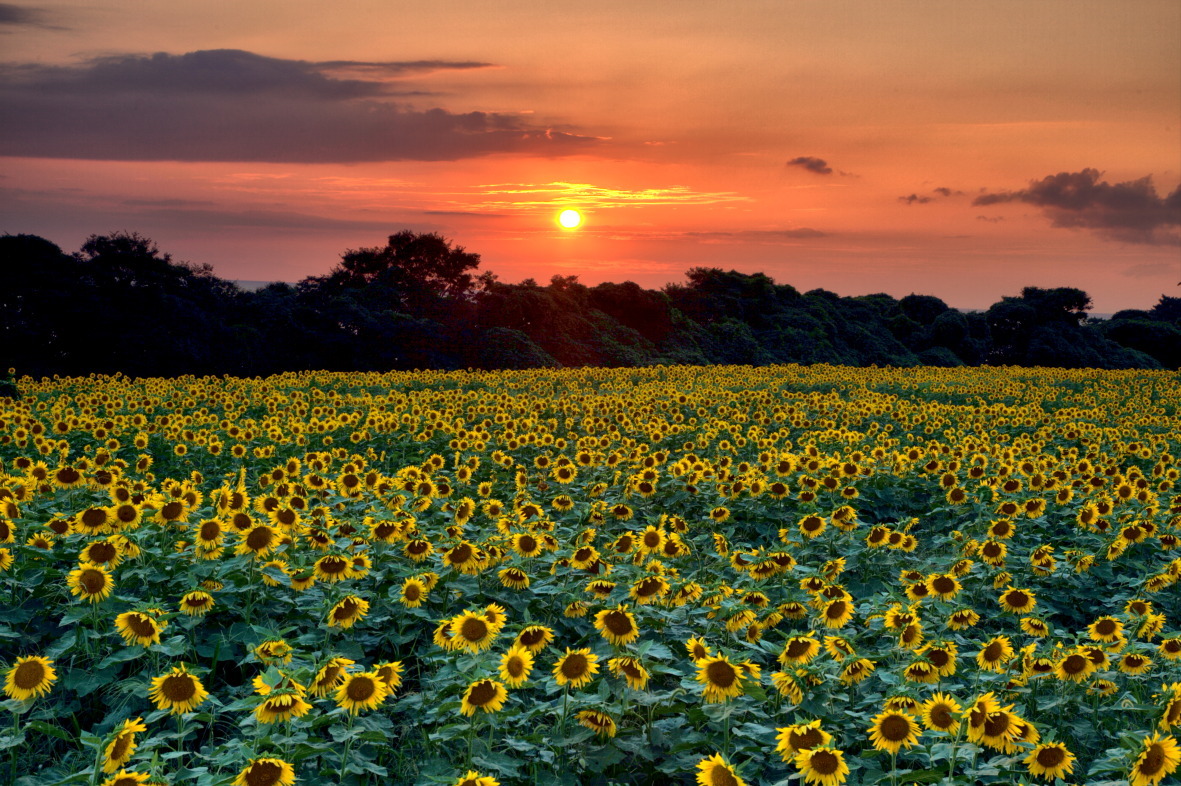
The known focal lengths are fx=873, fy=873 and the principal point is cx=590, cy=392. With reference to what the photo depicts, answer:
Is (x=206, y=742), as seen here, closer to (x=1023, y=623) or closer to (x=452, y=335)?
(x=1023, y=623)

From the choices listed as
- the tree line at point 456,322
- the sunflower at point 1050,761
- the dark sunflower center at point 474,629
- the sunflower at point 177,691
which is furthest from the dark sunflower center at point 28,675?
the tree line at point 456,322

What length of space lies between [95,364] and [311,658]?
1095 inches

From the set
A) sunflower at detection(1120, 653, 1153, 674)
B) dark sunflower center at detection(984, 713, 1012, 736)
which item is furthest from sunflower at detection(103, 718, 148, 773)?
sunflower at detection(1120, 653, 1153, 674)

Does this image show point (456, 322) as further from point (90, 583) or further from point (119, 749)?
point (119, 749)

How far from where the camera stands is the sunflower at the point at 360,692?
3.89 meters

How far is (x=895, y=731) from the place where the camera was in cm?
373

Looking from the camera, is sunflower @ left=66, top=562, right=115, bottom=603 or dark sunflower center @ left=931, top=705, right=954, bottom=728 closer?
dark sunflower center @ left=931, top=705, right=954, bottom=728

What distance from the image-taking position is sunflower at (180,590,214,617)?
493cm

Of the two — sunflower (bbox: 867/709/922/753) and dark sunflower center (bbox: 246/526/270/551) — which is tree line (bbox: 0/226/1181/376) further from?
sunflower (bbox: 867/709/922/753)

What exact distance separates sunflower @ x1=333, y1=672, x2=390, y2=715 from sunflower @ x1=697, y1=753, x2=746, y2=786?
1.51m

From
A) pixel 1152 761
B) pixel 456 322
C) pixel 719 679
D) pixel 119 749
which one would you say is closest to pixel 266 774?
pixel 119 749

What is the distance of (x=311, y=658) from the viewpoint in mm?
4695

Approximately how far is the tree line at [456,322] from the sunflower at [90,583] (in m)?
26.5

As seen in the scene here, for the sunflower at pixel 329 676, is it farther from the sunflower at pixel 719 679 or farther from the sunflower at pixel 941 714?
the sunflower at pixel 941 714
